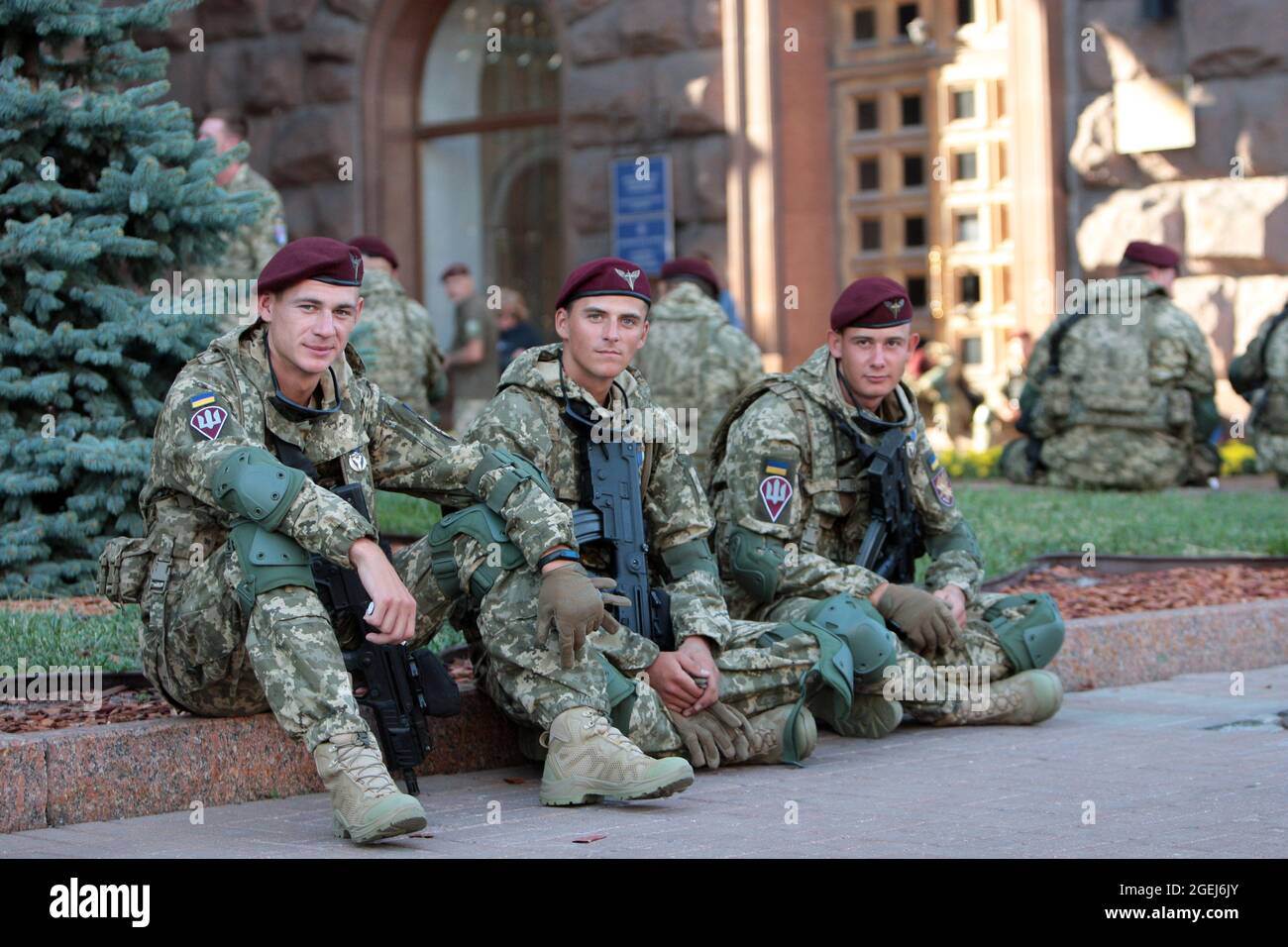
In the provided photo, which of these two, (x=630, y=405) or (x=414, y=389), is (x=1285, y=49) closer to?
(x=414, y=389)

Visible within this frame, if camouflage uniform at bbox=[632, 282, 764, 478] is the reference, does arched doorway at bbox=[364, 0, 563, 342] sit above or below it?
above

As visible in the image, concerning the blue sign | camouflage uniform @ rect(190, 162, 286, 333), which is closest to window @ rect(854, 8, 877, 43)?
the blue sign

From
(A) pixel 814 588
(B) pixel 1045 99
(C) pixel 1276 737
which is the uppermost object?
(B) pixel 1045 99

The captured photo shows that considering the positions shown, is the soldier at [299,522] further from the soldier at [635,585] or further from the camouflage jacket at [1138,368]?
the camouflage jacket at [1138,368]

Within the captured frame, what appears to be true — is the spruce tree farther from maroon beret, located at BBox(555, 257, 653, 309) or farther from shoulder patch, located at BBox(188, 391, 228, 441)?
shoulder patch, located at BBox(188, 391, 228, 441)

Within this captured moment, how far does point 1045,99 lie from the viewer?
1513cm

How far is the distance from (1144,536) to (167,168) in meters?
4.92

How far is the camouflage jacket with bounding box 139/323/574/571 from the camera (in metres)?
5.01

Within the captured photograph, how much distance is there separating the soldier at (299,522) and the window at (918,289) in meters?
11.7

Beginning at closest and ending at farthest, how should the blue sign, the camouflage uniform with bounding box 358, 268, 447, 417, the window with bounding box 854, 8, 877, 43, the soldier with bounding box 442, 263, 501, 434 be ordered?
the camouflage uniform with bounding box 358, 268, 447, 417 < the blue sign < the soldier with bounding box 442, 263, 501, 434 < the window with bounding box 854, 8, 877, 43

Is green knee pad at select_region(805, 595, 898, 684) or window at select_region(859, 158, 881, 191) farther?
window at select_region(859, 158, 881, 191)

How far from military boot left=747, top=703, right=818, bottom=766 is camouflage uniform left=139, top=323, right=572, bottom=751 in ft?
3.33

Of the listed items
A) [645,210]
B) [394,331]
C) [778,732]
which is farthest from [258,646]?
[645,210]
